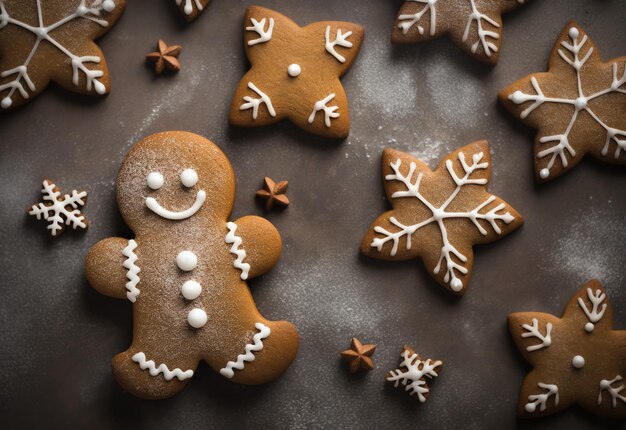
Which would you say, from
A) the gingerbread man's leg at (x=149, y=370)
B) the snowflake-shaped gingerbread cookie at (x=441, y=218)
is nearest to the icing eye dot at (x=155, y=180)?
the gingerbread man's leg at (x=149, y=370)

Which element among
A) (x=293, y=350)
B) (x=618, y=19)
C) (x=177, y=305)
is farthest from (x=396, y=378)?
(x=618, y=19)

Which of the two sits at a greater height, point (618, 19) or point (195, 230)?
point (618, 19)

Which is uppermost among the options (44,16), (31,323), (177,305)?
(44,16)

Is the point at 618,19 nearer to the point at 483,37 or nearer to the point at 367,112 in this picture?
the point at 483,37

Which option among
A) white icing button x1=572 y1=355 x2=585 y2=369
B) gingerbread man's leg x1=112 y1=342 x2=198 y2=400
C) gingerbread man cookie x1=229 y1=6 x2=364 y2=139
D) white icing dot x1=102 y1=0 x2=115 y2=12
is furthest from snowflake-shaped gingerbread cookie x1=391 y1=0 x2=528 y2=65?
gingerbread man's leg x1=112 y1=342 x2=198 y2=400

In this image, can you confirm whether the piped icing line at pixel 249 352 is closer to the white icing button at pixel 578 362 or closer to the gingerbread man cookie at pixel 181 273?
the gingerbread man cookie at pixel 181 273

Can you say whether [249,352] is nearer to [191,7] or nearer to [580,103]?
[191,7]

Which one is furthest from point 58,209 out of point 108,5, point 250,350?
point 250,350
